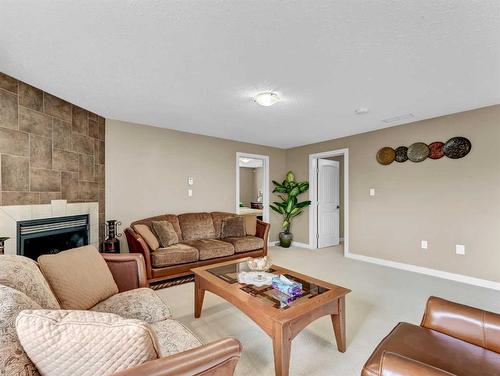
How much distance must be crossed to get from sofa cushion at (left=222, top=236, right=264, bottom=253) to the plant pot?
137 cm

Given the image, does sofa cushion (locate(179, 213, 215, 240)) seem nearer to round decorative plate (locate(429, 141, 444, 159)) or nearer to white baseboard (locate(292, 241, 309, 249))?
white baseboard (locate(292, 241, 309, 249))

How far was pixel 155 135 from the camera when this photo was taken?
4.16 m

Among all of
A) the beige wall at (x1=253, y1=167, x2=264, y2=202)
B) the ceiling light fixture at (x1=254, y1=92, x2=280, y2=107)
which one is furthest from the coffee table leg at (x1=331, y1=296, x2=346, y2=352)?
the beige wall at (x1=253, y1=167, x2=264, y2=202)

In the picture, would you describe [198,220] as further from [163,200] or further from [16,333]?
[16,333]

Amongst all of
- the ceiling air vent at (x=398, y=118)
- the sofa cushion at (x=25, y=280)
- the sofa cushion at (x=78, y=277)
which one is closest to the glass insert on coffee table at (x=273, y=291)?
the sofa cushion at (x=78, y=277)

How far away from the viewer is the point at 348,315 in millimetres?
2451

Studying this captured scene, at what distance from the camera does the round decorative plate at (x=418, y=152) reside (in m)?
3.72

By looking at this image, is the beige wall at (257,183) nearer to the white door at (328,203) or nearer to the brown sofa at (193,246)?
the white door at (328,203)

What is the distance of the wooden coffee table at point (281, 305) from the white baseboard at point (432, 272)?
261cm

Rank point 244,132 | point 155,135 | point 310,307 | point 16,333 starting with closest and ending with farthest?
point 16,333
point 310,307
point 155,135
point 244,132

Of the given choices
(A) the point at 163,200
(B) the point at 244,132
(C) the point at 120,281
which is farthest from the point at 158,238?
(B) the point at 244,132

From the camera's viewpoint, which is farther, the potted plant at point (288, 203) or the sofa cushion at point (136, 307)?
the potted plant at point (288, 203)

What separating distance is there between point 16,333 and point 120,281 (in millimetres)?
1163

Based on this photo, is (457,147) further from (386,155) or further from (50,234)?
(50,234)
